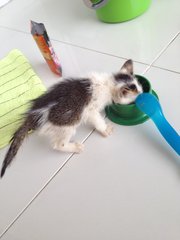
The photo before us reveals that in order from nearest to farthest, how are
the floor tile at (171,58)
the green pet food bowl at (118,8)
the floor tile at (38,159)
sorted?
1. the floor tile at (38,159)
2. the floor tile at (171,58)
3. the green pet food bowl at (118,8)

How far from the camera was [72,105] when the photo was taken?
67cm

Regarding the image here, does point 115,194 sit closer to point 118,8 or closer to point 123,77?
point 123,77

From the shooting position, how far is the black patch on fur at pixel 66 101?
0.67m

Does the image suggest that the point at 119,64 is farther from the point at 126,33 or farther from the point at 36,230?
the point at 36,230

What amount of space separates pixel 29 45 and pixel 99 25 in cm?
27

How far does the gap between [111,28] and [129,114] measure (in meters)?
0.43

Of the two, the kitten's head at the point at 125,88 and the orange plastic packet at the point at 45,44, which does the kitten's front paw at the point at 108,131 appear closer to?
the kitten's head at the point at 125,88

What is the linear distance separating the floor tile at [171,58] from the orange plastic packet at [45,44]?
301mm

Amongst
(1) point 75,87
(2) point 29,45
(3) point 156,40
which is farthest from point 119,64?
(2) point 29,45

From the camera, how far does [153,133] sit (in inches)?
28.5

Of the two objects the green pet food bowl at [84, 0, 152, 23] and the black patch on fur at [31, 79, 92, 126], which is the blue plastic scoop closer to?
the black patch on fur at [31, 79, 92, 126]

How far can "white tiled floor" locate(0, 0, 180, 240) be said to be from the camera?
609mm

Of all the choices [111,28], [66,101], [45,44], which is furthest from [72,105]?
[111,28]

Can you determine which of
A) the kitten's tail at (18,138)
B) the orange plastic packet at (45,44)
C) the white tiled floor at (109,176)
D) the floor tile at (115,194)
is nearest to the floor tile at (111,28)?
the white tiled floor at (109,176)
